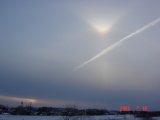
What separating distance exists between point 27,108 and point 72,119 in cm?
8740

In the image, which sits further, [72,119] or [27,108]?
[27,108]

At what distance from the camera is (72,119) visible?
68438 mm

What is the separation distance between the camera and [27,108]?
15162 centimetres
